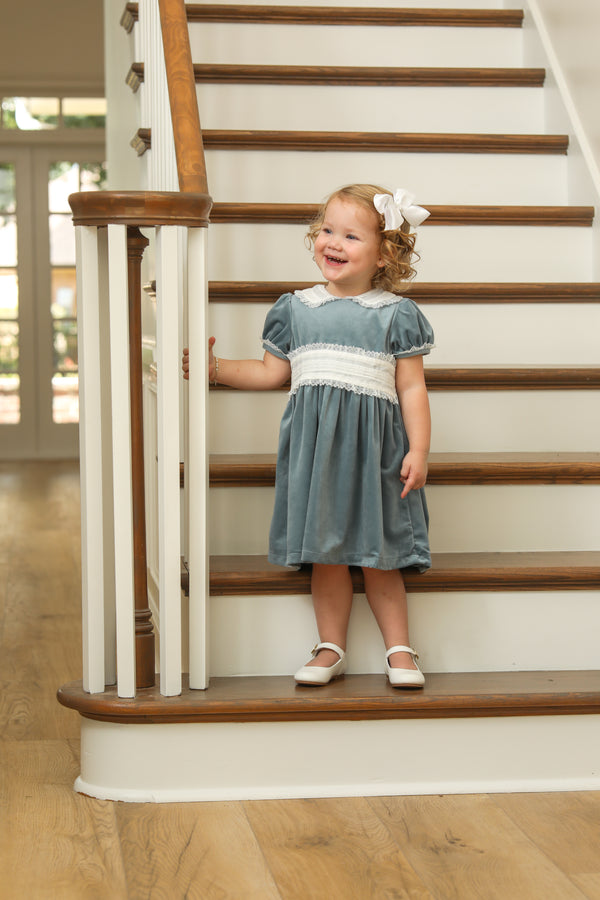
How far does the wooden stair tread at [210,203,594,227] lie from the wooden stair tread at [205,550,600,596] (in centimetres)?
93

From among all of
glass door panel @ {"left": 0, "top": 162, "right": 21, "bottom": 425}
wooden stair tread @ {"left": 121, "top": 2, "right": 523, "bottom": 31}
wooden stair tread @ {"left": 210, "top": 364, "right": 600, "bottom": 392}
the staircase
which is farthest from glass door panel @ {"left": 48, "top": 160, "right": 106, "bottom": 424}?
wooden stair tread @ {"left": 210, "top": 364, "right": 600, "bottom": 392}

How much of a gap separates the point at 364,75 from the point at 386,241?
4.11 feet

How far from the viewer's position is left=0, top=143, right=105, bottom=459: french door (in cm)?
747

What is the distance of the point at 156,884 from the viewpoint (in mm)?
1554

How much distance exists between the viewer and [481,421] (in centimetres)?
238

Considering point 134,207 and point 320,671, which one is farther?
point 320,671

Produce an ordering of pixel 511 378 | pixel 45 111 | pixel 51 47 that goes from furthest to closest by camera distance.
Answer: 1. pixel 45 111
2. pixel 51 47
3. pixel 511 378

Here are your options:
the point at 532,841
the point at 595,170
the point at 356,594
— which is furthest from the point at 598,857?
the point at 595,170

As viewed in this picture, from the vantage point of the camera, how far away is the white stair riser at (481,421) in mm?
2297

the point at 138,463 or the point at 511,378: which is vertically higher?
the point at 511,378

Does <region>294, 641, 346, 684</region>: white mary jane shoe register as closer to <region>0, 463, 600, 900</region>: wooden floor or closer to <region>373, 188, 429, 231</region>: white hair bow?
<region>0, 463, 600, 900</region>: wooden floor

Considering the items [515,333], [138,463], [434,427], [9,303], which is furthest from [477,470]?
[9,303]

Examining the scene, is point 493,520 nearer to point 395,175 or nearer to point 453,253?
point 453,253

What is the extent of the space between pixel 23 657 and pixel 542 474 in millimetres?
1405
